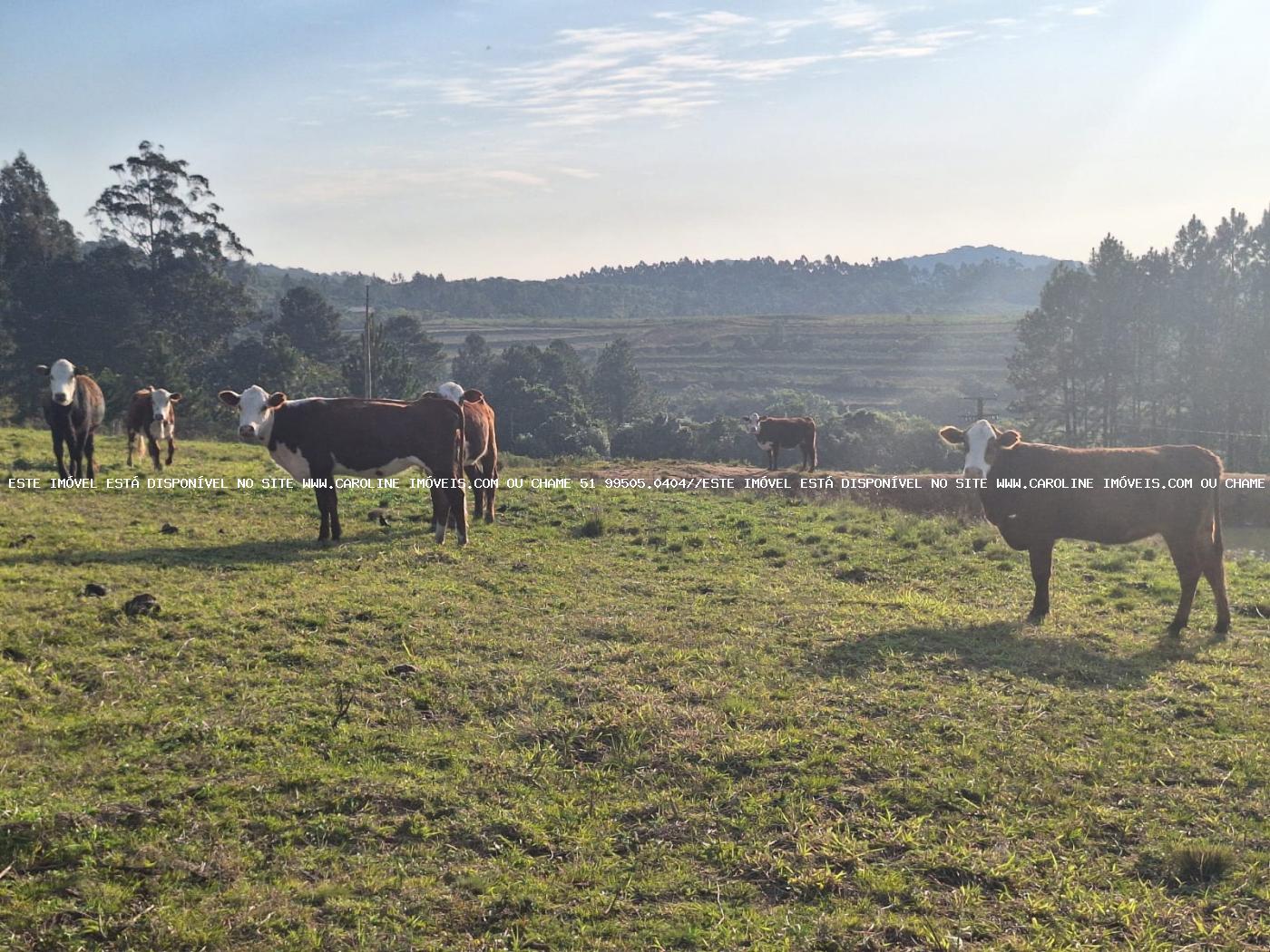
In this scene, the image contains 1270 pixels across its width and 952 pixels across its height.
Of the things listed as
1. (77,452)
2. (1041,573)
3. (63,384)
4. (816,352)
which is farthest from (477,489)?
(816,352)

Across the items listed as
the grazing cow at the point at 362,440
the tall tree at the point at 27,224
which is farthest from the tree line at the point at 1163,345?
the tall tree at the point at 27,224

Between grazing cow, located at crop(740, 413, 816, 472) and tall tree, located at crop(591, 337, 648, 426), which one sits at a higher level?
tall tree, located at crop(591, 337, 648, 426)

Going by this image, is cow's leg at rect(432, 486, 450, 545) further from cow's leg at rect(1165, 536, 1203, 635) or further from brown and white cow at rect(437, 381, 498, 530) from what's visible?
cow's leg at rect(1165, 536, 1203, 635)

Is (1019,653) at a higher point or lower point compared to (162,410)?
lower

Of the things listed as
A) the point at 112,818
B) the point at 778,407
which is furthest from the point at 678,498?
the point at 778,407

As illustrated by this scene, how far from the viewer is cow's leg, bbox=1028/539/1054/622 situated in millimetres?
10398

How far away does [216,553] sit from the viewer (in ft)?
39.2

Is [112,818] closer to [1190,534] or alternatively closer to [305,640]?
[305,640]

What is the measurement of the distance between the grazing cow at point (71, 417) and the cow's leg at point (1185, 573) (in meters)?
16.4

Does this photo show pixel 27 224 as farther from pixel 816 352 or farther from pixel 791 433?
pixel 816 352

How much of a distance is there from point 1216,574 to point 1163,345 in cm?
4870

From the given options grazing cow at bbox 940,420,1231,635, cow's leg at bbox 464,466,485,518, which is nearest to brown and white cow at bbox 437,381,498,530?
cow's leg at bbox 464,466,485,518

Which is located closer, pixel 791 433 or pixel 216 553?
pixel 216 553

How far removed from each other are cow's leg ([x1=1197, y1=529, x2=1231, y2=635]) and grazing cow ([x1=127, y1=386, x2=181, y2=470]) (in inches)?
697
